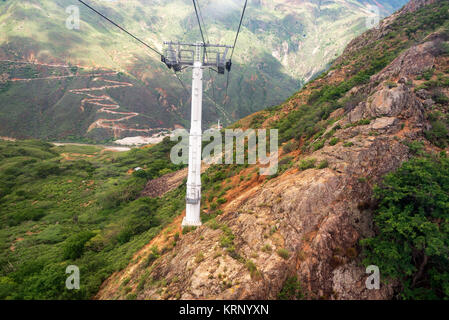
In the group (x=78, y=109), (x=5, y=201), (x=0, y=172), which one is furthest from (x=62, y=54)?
(x=5, y=201)

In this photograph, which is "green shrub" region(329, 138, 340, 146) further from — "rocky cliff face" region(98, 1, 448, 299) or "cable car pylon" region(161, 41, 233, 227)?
"cable car pylon" region(161, 41, 233, 227)

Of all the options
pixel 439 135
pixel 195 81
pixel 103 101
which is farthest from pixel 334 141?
pixel 103 101

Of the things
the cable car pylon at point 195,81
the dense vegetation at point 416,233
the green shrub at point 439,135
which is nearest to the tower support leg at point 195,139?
the cable car pylon at point 195,81

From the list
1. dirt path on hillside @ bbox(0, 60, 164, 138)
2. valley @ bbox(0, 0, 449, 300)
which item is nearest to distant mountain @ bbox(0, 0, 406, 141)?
dirt path on hillside @ bbox(0, 60, 164, 138)

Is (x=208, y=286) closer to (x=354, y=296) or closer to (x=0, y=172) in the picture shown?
(x=354, y=296)

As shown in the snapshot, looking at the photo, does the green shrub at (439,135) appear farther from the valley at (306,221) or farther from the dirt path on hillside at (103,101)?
the dirt path on hillside at (103,101)

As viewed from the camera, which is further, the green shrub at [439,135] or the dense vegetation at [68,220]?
the dense vegetation at [68,220]
